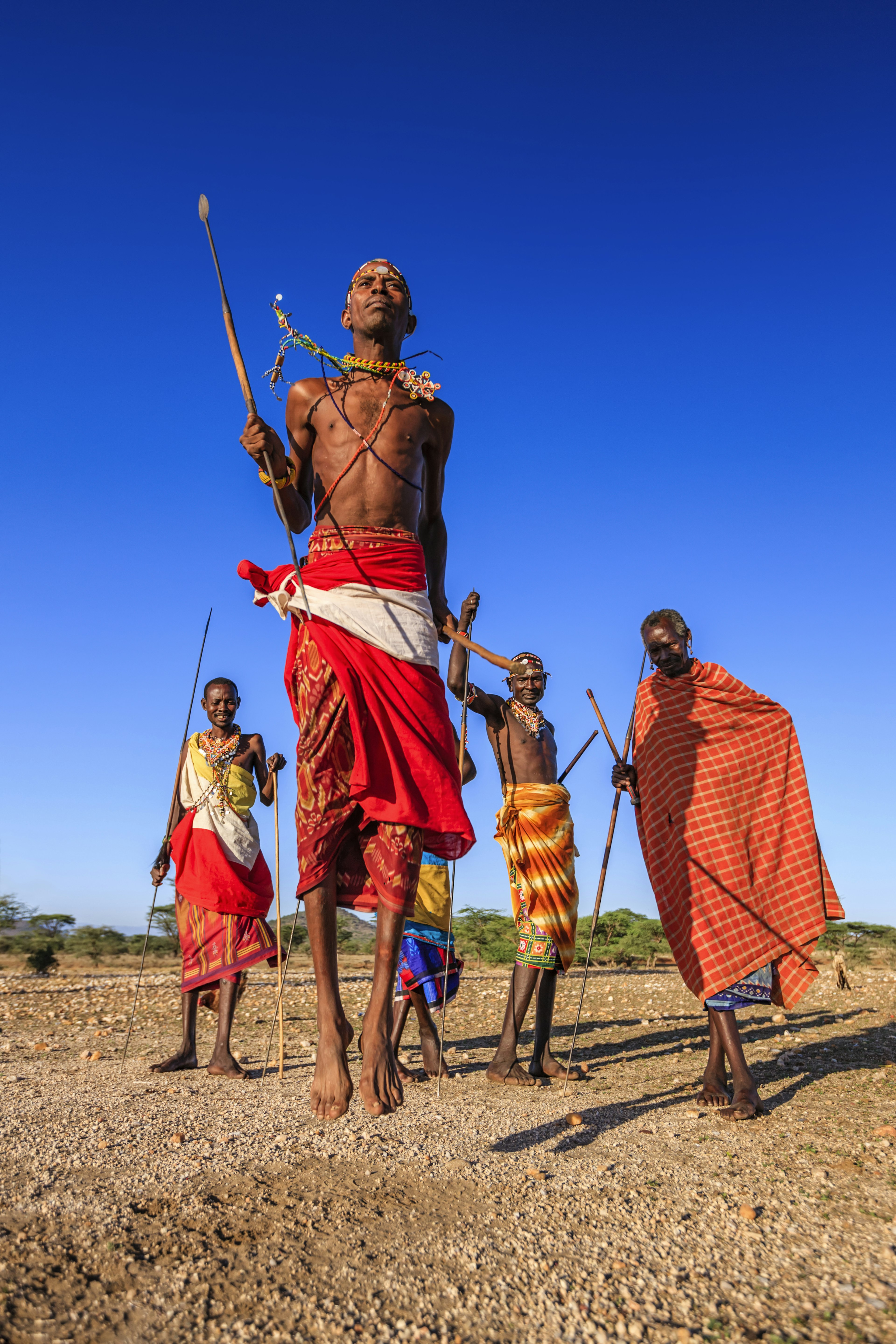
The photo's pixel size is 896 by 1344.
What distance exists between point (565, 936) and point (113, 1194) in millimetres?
4010

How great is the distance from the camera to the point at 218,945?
690 centimetres

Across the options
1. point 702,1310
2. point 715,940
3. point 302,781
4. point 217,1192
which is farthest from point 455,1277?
point 715,940

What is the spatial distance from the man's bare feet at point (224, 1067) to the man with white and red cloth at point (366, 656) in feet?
9.92

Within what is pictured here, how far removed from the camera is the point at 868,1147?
172 inches

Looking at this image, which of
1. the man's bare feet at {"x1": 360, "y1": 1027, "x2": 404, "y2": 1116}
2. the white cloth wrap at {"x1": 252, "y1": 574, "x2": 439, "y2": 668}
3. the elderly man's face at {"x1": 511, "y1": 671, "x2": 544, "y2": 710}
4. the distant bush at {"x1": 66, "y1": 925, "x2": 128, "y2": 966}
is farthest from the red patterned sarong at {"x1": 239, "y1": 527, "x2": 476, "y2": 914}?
the distant bush at {"x1": 66, "y1": 925, "x2": 128, "y2": 966}

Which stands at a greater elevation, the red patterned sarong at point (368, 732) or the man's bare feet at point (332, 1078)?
the red patterned sarong at point (368, 732)

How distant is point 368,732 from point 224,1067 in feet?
12.7

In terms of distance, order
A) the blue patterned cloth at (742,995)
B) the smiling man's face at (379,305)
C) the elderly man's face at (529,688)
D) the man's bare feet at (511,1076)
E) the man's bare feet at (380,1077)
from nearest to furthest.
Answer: the man's bare feet at (380,1077)
the smiling man's face at (379,305)
the blue patterned cloth at (742,995)
the man's bare feet at (511,1076)
the elderly man's face at (529,688)

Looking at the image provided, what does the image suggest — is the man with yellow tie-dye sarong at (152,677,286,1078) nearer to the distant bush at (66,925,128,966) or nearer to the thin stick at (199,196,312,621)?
the thin stick at (199,196,312,621)

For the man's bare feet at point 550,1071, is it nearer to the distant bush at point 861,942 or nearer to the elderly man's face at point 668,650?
the elderly man's face at point 668,650

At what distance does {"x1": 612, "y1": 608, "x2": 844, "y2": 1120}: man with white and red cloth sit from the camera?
5.71 meters

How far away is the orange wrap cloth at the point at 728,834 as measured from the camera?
5812mm

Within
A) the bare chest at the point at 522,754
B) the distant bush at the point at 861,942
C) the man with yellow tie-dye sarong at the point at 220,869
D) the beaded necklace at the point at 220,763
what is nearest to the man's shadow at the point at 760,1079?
the bare chest at the point at 522,754

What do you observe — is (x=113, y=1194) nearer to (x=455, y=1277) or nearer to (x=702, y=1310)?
(x=455, y=1277)
